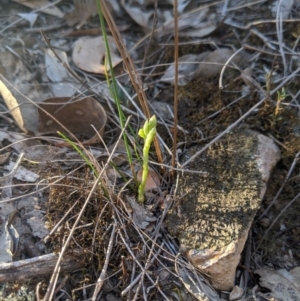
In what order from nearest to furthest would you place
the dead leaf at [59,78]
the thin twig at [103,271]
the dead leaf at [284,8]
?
the thin twig at [103,271] < the dead leaf at [59,78] < the dead leaf at [284,8]

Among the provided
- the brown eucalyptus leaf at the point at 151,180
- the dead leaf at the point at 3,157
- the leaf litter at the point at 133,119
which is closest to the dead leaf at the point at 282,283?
the leaf litter at the point at 133,119

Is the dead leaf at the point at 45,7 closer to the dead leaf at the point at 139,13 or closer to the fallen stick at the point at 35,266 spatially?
the dead leaf at the point at 139,13

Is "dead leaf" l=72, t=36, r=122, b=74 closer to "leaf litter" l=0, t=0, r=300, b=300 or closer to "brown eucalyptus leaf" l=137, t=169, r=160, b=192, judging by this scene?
"leaf litter" l=0, t=0, r=300, b=300

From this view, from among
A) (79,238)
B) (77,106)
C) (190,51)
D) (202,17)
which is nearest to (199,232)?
(79,238)

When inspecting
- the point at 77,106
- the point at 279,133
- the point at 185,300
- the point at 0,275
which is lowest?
the point at 185,300

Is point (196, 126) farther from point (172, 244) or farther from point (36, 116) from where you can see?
point (36, 116)
